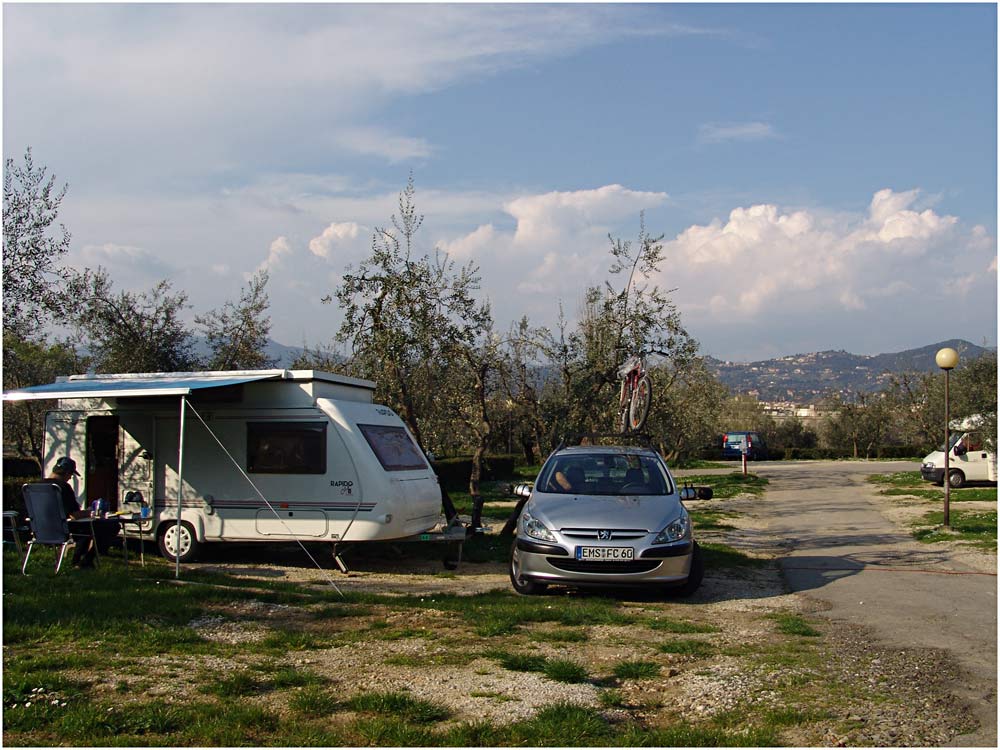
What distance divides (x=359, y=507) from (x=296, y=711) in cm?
594

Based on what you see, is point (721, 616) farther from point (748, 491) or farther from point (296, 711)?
point (748, 491)

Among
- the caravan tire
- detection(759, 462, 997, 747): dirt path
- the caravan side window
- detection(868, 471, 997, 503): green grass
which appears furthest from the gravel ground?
detection(868, 471, 997, 503): green grass

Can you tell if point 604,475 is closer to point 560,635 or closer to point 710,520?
point 560,635

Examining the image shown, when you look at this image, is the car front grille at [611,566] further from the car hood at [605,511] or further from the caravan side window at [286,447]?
the caravan side window at [286,447]

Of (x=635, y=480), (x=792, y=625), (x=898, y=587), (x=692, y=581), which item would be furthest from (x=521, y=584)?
(x=898, y=587)

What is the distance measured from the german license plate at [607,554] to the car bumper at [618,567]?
0.14 ft

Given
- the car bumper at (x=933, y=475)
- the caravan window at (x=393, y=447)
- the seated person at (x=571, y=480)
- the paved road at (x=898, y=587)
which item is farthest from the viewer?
the car bumper at (x=933, y=475)

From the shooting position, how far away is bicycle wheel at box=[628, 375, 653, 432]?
14.6 metres

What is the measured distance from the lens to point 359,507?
1095cm

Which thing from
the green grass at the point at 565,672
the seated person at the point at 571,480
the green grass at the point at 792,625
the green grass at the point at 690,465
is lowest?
the green grass at the point at 690,465

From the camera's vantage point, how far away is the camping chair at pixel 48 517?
31.6 feet

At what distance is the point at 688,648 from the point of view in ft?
22.1

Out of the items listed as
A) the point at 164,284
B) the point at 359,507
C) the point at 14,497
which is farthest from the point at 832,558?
the point at 164,284

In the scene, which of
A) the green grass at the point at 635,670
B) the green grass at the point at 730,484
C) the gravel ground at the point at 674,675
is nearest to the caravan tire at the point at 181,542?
the gravel ground at the point at 674,675
